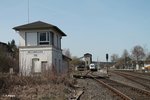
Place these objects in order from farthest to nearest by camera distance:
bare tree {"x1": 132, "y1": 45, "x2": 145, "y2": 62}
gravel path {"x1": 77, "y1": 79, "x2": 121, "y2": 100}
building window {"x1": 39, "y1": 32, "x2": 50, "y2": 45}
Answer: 1. bare tree {"x1": 132, "y1": 45, "x2": 145, "y2": 62}
2. building window {"x1": 39, "y1": 32, "x2": 50, "y2": 45}
3. gravel path {"x1": 77, "y1": 79, "x2": 121, "y2": 100}

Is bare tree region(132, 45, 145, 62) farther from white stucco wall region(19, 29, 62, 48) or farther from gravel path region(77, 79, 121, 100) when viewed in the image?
gravel path region(77, 79, 121, 100)

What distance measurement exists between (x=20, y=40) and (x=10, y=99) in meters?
28.6

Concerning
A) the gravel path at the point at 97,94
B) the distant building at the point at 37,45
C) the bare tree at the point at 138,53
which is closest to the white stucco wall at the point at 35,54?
the distant building at the point at 37,45

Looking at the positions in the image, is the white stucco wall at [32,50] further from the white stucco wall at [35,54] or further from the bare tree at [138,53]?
the bare tree at [138,53]

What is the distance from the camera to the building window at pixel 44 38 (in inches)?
1551

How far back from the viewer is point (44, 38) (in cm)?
3994

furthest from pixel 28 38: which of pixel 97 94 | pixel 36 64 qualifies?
pixel 97 94

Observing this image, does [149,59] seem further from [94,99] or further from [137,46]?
[94,99]

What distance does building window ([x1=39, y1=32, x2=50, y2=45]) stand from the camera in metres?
39.4

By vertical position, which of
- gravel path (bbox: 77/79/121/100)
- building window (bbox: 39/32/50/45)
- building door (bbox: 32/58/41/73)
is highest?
building window (bbox: 39/32/50/45)

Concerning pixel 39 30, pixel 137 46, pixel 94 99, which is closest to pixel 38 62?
pixel 39 30

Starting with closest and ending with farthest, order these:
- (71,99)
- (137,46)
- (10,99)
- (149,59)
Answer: (10,99) < (71,99) < (149,59) < (137,46)

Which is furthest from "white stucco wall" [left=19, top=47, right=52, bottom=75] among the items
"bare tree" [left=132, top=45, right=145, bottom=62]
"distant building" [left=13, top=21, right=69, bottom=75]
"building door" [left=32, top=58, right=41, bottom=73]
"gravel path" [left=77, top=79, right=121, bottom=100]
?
"bare tree" [left=132, top=45, right=145, bottom=62]

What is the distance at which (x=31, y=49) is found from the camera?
130 ft
